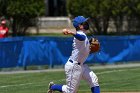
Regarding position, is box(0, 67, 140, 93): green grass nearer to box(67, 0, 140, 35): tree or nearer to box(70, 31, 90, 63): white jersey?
box(70, 31, 90, 63): white jersey

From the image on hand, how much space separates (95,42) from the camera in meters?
11.8

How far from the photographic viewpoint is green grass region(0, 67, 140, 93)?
15.6 metres

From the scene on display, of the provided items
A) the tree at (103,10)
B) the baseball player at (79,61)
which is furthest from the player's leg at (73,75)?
the tree at (103,10)

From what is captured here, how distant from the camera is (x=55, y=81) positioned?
1797cm

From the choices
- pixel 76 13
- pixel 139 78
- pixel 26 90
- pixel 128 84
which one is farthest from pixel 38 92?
pixel 76 13

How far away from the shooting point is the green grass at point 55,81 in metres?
15.6

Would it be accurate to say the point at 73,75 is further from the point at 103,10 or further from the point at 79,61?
the point at 103,10

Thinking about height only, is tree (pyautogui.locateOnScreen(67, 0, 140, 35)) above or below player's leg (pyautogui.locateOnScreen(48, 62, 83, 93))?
below

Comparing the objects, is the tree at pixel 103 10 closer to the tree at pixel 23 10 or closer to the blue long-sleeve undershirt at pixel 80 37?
the tree at pixel 23 10

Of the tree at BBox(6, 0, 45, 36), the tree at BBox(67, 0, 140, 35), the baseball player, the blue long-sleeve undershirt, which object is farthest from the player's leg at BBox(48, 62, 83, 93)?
the tree at BBox(6, 0, 45, 36)

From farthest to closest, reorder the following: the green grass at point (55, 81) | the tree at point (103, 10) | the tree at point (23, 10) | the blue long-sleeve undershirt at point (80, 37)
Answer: the tree at point (23, 10) → the tree at point (103, 10) → the green grass at point (55, 81) → the blue long-sleeve undershirt at point (80, 37)

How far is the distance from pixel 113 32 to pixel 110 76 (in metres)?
27.4

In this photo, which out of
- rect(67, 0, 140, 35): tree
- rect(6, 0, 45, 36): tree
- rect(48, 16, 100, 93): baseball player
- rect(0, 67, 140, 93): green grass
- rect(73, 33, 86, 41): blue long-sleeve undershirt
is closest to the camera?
rect(73, 33, 86, 41): blue long-sleeve undershirt

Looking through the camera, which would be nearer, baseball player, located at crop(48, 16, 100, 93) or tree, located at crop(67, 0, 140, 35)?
baseball player, located at crop(48, 16, 100, 93)
